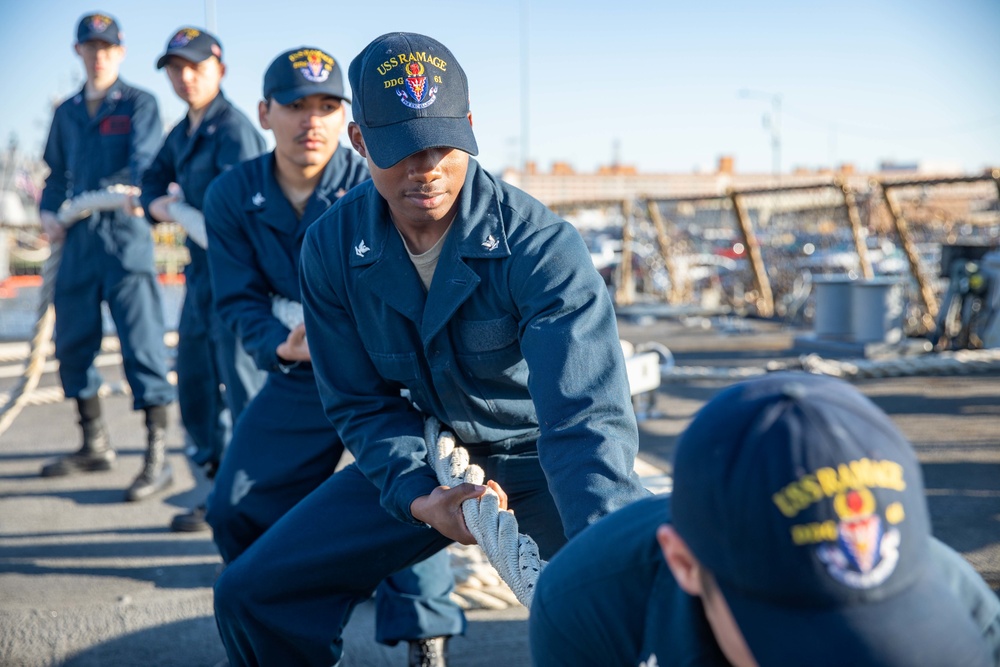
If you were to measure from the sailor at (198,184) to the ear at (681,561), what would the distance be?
302 centimetres

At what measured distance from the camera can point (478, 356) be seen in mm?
2326

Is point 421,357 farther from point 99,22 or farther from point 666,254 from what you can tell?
point 666,254

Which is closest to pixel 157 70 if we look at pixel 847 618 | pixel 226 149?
pixel 226 149

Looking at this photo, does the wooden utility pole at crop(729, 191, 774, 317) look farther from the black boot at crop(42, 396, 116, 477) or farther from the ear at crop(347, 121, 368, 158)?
the ear at crop(347, 121, 368, 158)

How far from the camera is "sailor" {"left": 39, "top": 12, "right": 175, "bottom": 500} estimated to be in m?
5.23

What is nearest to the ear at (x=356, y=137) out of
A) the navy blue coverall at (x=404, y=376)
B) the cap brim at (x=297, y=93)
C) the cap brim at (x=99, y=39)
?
the navy blue coverall at (x=404, y=376)

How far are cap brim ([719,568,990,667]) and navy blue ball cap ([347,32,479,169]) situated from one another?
129cm

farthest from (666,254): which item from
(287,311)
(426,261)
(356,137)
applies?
(426,261)

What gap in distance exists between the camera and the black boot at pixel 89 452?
5.68 meters

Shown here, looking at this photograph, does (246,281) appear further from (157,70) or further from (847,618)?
(847,618)

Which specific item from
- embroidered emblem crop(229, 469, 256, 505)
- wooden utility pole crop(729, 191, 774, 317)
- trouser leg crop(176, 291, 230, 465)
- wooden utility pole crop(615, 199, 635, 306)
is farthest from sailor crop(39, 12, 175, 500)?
wooden utility pole crop(615, 199, 635, 306)

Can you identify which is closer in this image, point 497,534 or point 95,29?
point 497,534

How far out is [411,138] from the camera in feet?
7.07

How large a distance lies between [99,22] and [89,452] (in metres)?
2.41
